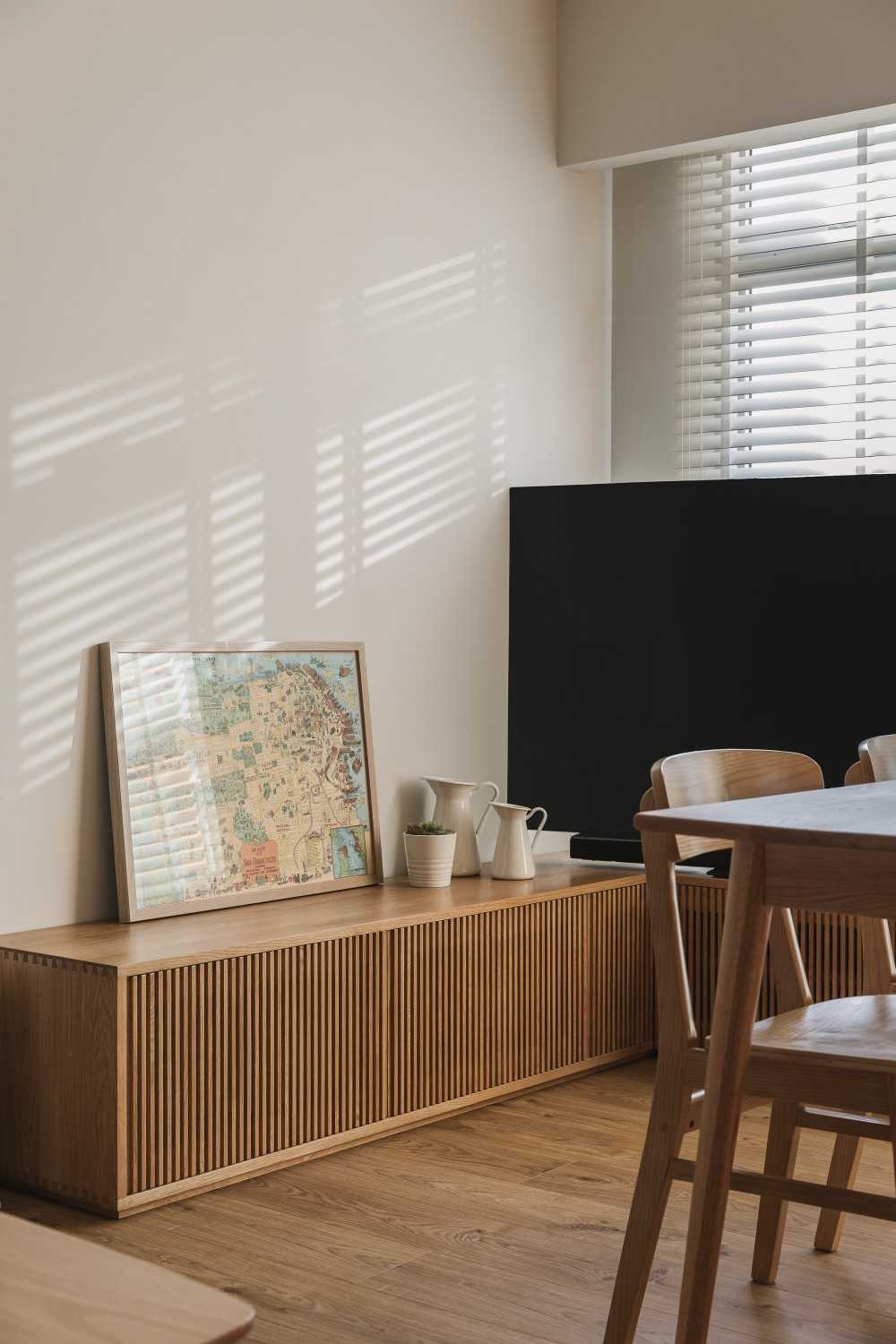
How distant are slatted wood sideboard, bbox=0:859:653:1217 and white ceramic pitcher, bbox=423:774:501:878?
118 mm

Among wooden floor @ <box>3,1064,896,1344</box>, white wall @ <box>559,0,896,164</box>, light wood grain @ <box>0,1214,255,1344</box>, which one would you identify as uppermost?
white wall @ <box>559,0,896,164</box>

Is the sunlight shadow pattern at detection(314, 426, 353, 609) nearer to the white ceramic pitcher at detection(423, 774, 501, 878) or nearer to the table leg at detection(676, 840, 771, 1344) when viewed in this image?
the white ceramic pitcher at detection(423, 774, 501, 878)

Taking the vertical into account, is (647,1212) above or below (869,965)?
below

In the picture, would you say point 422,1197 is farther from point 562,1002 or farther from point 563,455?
point 563,455

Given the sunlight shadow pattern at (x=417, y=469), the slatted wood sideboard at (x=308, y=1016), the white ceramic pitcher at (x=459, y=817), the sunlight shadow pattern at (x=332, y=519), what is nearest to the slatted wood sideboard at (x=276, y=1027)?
the slatted wood sideboard at (x=308, y=1016)

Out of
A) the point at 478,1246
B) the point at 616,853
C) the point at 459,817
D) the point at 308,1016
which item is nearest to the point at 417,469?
the point at 459,817

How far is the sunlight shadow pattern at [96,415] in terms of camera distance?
2.99 meters

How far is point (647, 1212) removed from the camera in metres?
2.03

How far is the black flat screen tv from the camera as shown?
3.72 meters

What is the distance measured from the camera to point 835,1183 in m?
2.58

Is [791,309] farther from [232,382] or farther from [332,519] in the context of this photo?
[232,382]

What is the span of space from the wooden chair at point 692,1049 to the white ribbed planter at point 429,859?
4.66 feet

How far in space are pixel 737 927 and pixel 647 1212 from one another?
45 centimetres

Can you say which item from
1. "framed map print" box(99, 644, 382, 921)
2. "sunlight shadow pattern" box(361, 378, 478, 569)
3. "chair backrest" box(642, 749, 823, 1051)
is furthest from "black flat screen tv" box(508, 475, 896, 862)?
"chair backrest" box(642, 749, 823, 1051)
